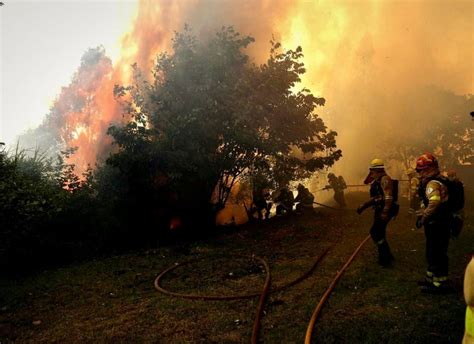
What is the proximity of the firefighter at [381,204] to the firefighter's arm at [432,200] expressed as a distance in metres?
1.49

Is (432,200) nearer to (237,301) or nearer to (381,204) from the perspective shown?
(381,204)

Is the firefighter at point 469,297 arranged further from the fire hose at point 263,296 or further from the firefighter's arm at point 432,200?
the firefighter's arm at point 432,200

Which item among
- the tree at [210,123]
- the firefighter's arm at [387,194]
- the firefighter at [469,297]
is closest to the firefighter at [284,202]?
the tree at [210,123]

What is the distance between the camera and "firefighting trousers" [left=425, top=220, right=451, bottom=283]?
19.1 feet

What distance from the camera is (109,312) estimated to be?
645cm

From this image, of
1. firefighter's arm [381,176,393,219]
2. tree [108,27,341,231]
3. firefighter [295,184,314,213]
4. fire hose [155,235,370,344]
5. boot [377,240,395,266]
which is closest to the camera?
fire hose [155,235,370,344]

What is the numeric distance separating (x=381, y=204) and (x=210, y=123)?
26.7ft

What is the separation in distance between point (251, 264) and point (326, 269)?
2135mm

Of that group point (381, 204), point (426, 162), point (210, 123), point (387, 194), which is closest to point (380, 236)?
point (381, 204)

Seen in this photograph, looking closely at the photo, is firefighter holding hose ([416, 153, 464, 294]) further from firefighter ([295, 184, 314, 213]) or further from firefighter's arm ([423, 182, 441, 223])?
firefighter ([295, 184, 314, 213])

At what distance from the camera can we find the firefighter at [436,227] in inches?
227

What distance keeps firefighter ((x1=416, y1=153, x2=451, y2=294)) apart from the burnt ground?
28 cm

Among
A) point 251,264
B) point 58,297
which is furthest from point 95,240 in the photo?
point 251,264

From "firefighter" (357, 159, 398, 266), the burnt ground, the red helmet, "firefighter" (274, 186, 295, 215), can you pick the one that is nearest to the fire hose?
the burnt ground
